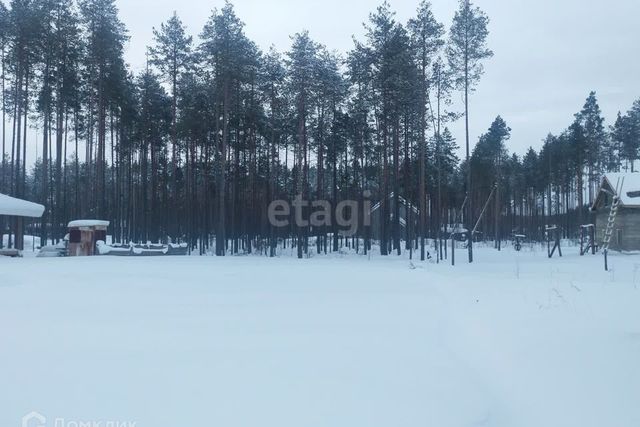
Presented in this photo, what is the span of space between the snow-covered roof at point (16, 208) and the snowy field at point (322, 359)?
17468 millimetres

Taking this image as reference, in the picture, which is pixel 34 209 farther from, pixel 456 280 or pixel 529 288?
pixel 529 288

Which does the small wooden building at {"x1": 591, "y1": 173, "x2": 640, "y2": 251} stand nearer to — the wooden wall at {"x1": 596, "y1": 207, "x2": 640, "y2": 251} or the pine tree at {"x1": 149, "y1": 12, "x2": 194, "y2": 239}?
the wooden wall at {"x1": 596, "y1": 207, "x2": 640, "y2": 251}

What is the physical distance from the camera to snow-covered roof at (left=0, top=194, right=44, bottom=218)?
24.0m

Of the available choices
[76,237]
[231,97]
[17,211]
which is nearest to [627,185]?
[231,97]

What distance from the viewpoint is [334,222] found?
38.4 meters

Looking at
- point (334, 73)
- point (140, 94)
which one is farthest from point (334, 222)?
point (140, 94)

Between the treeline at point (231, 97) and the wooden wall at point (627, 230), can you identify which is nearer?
the treeline at point (231, 97)

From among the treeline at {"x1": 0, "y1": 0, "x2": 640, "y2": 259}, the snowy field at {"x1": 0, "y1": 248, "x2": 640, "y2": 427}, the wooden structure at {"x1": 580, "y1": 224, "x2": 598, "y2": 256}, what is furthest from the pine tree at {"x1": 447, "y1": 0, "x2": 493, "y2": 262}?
the snowy field at {"x1": 0, "y1": 248, "x2": 640, "y2": 427}

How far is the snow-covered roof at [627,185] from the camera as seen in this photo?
108 feet

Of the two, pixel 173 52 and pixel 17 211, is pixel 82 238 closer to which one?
pixel 17 211

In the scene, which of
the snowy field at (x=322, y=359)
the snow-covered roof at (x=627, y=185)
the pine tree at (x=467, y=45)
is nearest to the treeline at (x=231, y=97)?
the pine tree at (x=467, y=45)

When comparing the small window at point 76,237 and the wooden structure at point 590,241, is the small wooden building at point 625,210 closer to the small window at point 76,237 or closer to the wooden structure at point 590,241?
the wooden structure at point 590,241

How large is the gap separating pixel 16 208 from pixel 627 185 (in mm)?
37984

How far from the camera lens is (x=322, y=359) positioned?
5.73 meters
